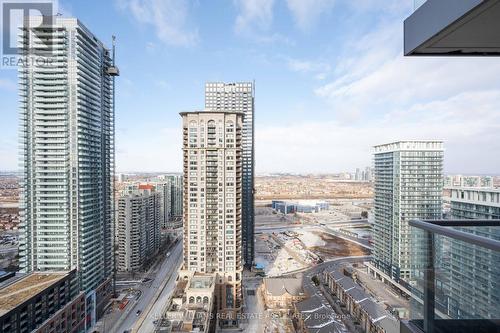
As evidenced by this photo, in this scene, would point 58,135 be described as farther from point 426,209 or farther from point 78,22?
point 426,209

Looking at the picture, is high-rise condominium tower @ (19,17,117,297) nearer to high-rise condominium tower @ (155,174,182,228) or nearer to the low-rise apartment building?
the low-rise apartment building

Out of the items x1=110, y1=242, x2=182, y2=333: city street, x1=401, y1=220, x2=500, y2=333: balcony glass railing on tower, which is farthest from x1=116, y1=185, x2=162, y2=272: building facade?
x1=401, y1=220, x2=500, y2=333: balcony glass railing on tower

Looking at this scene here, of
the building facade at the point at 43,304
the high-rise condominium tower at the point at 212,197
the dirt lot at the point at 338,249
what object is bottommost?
the dirt lot at the point at 338,249

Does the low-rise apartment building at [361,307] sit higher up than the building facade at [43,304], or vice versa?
the building facade at [43,304]

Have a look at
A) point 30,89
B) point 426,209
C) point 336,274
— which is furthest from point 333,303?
point 30,89

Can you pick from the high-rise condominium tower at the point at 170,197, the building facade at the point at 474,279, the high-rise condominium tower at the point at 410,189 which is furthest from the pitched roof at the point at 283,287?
the high-rise condominium tower at the point at 170,197

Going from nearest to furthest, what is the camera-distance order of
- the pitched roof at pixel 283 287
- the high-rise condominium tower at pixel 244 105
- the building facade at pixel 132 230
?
the pitched roof at pixel 283 287 → the high-rise condominium tower at pixel 244 105 → the building facade at pixel 132 230

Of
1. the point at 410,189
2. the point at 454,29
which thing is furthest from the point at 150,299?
the point at 454,29

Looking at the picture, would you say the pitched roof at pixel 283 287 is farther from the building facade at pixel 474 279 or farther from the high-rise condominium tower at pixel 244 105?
the building facade at pixel 474 279
